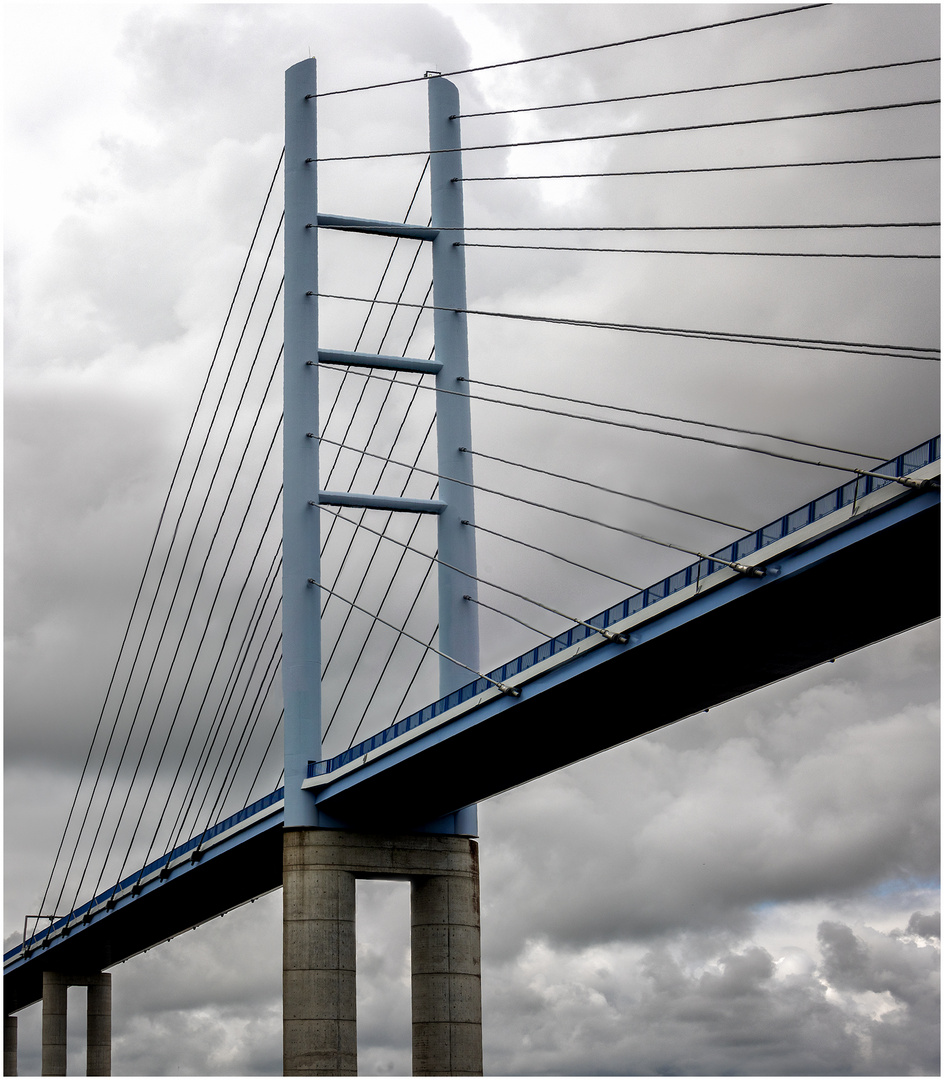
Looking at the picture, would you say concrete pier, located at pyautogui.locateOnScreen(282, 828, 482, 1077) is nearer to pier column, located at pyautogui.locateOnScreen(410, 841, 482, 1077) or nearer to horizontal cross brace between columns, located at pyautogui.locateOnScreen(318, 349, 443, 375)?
pier column, located at pyautogui.locateOnScreen(410, 841, 482, 1077)

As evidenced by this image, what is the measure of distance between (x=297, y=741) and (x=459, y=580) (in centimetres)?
577

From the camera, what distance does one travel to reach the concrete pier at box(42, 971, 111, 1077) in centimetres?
7306

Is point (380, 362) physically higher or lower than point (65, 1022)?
higher

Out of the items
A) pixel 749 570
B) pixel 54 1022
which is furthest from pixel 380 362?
pixel 54 1022

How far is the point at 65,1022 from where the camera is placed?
73.4 metres

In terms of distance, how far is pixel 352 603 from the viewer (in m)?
43.6

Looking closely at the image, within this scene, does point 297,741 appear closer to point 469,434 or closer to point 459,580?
point 459,580

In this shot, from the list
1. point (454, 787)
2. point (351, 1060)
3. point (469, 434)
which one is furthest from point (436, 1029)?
point (469, 434)

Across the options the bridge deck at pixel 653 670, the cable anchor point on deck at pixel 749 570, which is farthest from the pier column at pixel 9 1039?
the cable anchor point on deck at pixel 749 570

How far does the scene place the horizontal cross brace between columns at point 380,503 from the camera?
45.2 meters

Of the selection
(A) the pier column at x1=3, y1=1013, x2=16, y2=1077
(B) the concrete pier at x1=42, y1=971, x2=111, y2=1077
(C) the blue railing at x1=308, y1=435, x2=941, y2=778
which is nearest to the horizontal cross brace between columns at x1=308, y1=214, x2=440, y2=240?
(C) the blue railing at x1=308, y1=435, x2=941, y2=778

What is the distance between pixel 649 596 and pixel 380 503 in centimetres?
1276

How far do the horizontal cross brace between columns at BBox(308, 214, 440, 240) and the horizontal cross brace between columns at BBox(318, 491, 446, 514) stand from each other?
7413mm

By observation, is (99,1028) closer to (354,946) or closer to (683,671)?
(354,946)
